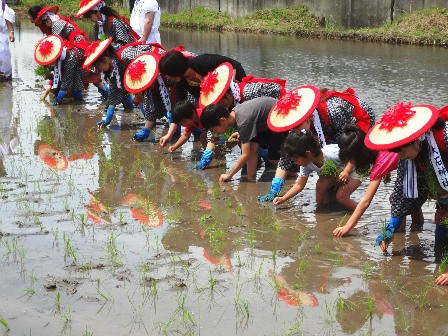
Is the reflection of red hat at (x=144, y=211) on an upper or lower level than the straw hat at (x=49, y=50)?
lower

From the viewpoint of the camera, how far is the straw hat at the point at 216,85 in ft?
22.7

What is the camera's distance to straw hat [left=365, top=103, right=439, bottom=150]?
14.9ft

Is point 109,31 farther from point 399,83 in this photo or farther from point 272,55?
point 272,55

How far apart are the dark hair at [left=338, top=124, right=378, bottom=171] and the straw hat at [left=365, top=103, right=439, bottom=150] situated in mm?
654

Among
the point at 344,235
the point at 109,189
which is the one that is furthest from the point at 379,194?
the point at 109,189

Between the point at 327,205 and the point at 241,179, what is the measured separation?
1066mm

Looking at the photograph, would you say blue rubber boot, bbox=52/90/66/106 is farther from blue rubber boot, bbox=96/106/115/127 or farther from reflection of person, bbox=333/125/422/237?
reflection of person, bbox=333/125/422/237

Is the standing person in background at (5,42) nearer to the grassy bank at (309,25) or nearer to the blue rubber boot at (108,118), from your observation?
the blue rubber boot at (108,118)

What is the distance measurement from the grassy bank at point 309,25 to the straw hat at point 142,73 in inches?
305

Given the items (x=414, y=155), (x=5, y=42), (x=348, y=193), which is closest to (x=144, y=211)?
(x=348, y=193)

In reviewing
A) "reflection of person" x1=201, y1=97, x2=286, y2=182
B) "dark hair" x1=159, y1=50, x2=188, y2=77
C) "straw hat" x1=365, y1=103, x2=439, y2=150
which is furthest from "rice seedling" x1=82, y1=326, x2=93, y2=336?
"dark hair" x1=159, y1=50, x2=188, y2=77

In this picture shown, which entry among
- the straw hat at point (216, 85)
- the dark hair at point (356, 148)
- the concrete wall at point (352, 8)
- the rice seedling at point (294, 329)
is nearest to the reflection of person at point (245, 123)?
the straw hat at point (216, 85)

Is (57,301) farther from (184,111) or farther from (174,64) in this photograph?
(174,64)

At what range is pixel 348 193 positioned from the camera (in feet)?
19.6
